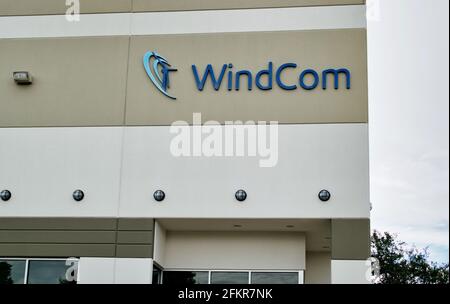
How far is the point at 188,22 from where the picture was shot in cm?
1544

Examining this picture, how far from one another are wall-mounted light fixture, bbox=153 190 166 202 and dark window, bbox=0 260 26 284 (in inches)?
135


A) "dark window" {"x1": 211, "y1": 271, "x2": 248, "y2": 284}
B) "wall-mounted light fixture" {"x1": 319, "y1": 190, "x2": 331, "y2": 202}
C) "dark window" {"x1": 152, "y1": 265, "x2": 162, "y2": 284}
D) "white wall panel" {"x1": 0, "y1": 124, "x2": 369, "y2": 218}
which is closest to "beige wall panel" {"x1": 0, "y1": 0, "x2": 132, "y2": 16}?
"white wall panel" {"x1": 0, "y1": 124, "x2": 369, "y2": 218}

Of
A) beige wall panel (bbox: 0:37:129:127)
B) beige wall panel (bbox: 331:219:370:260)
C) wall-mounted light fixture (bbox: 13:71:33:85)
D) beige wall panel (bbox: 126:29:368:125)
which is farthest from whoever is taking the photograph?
→ wall-mounted light fixture (bbox: 13:71:33:85)

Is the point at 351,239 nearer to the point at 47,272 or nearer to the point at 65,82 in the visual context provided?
the point at 47,272

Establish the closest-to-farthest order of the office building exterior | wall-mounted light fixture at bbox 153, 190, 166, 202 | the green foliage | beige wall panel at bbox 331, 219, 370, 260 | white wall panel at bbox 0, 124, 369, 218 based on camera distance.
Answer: beige wall panel at bbox 331, 219, 370, 260 < white wall panel at bbox 0, 124, 369, 218 < the office building exterior < wall-mounted light fixture at bbox 153, 190, 166, 202 < the green foliage

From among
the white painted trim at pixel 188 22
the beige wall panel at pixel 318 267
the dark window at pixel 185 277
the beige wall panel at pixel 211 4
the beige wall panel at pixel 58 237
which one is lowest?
the dark window at pixel 185 277

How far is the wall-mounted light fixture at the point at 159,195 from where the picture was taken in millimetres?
14555

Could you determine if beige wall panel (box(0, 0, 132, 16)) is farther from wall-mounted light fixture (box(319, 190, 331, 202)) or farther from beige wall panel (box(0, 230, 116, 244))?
wall-mounted light fixture (box(319, 190, 331, 202))

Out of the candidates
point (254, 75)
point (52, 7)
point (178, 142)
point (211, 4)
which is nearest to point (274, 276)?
point (178, 142)

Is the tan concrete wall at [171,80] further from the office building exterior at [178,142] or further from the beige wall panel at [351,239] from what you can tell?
the beige wall panel at [351,239]

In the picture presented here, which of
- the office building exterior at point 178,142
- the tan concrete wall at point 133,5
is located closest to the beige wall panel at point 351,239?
the office building exterior at point 178,142

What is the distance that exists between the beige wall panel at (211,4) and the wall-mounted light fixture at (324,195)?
439cm

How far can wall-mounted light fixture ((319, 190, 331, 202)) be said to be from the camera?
46.5 ft
